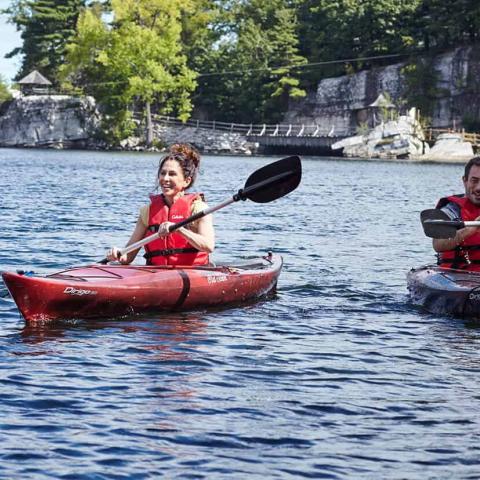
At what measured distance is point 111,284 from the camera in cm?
967

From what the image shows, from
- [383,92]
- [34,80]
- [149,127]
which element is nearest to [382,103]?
[383,92]

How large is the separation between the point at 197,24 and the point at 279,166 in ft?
264

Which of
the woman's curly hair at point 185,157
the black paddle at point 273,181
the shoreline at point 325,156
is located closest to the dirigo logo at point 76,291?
the woman's curly hair at point 185,157

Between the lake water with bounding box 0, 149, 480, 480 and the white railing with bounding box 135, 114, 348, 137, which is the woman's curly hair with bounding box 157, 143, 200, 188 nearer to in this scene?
the lake water with bounding box 0, 149, 480, 480

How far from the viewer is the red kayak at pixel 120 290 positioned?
30.1 ft

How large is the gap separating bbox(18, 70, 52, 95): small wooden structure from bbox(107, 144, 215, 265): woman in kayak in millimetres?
76249

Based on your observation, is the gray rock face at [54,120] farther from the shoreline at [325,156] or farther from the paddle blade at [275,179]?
the paddle blade at [275,179]

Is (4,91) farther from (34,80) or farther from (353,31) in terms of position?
(353,31)

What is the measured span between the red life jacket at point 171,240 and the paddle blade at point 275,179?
0.59 metres

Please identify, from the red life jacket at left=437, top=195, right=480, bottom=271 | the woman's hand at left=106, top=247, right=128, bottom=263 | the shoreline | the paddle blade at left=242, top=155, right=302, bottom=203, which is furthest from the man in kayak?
the shoreline

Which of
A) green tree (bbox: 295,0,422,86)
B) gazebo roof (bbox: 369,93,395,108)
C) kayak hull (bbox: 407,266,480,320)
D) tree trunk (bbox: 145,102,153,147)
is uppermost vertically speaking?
green tree (bbox: 295,0,422,86)

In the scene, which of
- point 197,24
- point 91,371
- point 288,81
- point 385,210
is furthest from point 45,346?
point 197,24

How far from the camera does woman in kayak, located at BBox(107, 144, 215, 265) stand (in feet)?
33.1

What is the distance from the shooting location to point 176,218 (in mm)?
10273
